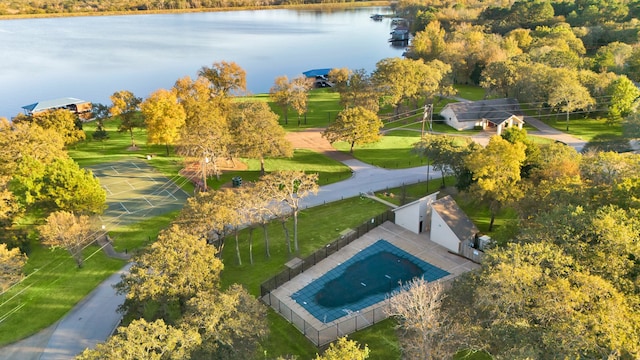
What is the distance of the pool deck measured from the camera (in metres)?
29.7

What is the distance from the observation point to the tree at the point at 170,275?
78.1 feet

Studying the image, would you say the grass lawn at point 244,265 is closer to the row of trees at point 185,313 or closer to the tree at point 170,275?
the row of trees at point 185,313

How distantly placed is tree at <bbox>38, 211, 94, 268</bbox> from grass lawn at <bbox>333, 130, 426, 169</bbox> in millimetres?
31587

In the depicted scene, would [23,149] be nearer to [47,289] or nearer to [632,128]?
[47,289]

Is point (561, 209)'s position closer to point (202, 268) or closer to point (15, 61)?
point (202, 268)

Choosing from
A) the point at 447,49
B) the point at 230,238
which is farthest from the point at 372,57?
the point at 230,238

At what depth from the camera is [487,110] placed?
66875mm

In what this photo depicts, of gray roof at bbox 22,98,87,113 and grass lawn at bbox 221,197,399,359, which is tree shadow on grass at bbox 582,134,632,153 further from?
gray roof at bbox 22,98,87,113

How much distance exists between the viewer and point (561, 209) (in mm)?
23734

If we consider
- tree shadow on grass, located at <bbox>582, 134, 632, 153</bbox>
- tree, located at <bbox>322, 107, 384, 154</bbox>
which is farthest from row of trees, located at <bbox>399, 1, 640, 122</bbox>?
tree, located at <bbox>322, 107, 384, 154</bbox>

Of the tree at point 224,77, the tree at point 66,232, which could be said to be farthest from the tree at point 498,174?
the tree at point 224,77

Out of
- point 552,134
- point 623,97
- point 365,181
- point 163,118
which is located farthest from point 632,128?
point 163,118

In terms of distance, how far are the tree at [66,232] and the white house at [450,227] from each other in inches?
1047

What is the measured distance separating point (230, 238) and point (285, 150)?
46.0 ft
